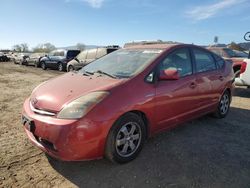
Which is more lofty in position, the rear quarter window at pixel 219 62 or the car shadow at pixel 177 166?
the rear quarter window at pixel 219 62

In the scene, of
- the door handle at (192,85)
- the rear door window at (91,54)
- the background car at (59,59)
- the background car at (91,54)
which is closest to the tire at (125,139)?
the door handle at (192,85)

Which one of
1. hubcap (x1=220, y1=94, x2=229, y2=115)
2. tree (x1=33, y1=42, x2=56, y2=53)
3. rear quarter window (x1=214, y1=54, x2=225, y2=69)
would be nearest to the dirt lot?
hubcap (x1=220, y1=94, x2=229, y2=115)

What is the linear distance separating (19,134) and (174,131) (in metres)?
2.79

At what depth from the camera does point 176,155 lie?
3805 millimetres

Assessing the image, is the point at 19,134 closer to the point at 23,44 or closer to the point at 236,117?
the point at 236,117

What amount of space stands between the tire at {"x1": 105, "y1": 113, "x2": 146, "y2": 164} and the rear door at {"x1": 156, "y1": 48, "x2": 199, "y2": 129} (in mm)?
439

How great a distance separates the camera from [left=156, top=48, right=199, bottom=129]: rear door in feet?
12.8

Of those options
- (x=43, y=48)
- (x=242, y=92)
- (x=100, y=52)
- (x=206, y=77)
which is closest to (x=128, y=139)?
(x=206, y=77)

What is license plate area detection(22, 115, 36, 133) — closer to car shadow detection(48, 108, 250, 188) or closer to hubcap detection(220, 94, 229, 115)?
car shadow detection(48, 108, 250, 188)

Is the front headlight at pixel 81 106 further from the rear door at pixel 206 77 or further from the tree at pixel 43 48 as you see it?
the tree at pixel 43 48

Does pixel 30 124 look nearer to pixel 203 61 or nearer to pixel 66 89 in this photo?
pixel 66 89

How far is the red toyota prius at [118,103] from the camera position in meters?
3.05

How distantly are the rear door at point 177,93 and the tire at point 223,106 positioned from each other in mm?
1164

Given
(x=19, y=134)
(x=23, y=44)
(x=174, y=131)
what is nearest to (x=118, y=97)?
(x=174, y=131)
